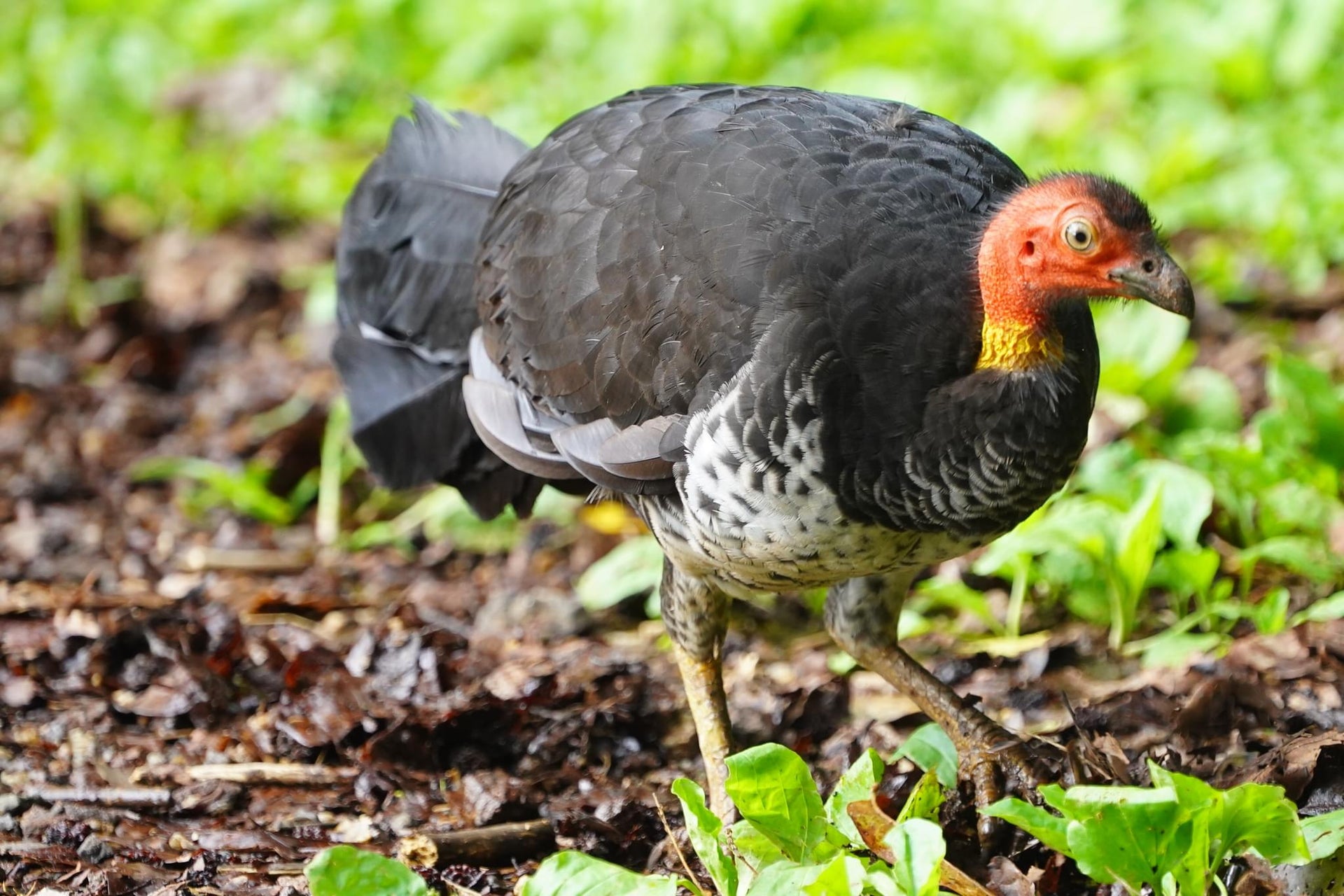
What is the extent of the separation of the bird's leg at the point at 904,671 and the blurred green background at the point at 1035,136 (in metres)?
0.42

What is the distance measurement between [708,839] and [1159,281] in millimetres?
1373

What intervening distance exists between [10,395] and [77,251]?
124cm

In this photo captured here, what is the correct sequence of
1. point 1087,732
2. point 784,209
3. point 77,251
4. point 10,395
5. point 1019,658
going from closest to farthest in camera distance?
point 784,209
point 1087,732
point 1019,658
point 10,395
point 77,251

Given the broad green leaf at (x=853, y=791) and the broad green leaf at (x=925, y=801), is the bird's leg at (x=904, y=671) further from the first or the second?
the broad green leaf at (x=853, y=791)

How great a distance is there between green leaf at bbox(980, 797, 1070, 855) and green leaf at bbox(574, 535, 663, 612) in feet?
6.49

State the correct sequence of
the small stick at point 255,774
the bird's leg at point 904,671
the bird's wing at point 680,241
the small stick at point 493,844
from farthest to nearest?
the small stick at point 255,774
the bird's leg at point 904,671
the small stick at point 493,844
the bird's wing at point 680,241

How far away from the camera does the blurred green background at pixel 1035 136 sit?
13.9ft

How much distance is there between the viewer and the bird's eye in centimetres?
294

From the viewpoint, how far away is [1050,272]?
9.84 feet

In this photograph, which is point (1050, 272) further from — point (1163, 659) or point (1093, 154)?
point (1093, 154)

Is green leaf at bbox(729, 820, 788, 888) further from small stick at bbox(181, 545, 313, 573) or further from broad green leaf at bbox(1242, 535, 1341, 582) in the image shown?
small stick at bbox(181, 545, 313, 573)

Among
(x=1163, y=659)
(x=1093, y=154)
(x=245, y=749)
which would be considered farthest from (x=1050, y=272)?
(x=1093, y=154)

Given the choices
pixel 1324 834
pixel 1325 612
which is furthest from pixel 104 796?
pixel 1325 612

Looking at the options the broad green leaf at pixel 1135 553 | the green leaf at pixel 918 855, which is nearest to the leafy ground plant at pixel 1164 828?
the green leaf at pixel 918 855
